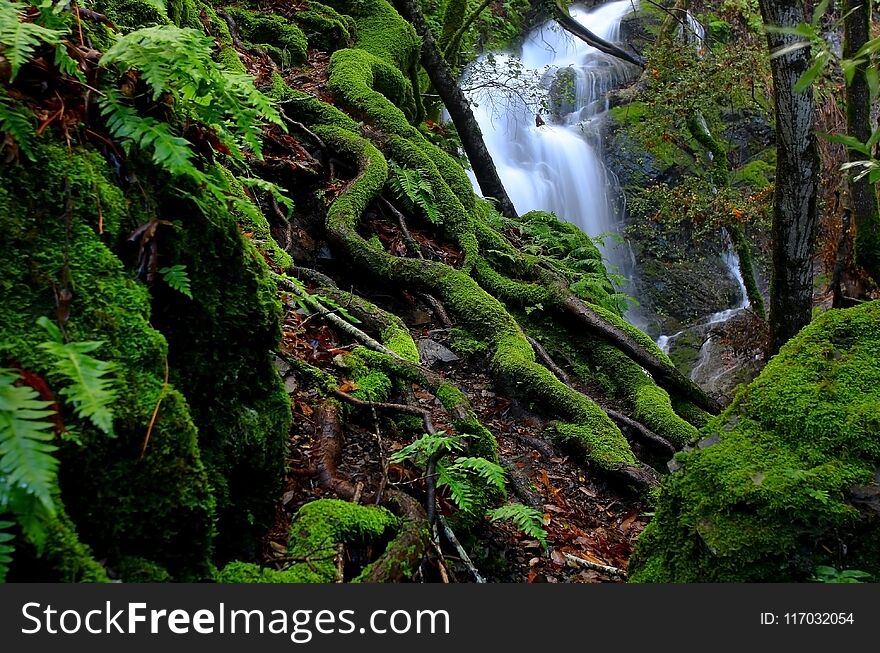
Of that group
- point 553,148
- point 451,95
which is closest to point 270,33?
point 451,95

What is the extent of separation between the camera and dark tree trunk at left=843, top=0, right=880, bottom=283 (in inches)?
248

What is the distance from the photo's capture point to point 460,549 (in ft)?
10.2

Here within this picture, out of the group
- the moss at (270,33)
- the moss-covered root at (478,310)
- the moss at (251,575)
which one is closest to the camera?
the moss at (251,575)

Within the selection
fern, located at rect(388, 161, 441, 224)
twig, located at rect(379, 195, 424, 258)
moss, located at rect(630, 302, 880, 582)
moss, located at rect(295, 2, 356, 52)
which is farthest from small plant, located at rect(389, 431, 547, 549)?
moss, located at rect(295, 2, 356, 52)

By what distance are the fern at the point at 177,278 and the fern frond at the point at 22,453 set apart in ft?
2.28

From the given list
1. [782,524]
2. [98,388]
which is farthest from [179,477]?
[782,524]

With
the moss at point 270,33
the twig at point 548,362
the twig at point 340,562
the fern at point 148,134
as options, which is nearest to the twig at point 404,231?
the twig at point 548,362

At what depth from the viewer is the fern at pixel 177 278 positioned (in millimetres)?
2112

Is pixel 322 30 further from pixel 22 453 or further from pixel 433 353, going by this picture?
pixel 22 453

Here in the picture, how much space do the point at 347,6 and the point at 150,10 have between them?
5.39 meters

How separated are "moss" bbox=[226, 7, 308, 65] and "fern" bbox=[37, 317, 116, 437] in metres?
7.32

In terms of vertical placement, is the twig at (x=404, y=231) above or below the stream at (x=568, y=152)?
below

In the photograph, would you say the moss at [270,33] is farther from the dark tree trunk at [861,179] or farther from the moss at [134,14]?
the dark tree trunk at [861,179]

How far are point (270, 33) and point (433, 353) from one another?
5427mm
